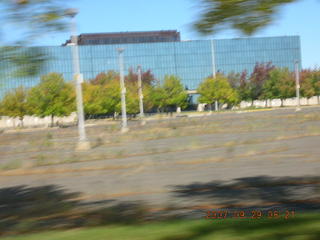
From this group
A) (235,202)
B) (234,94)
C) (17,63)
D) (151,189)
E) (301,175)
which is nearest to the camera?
(17,63)

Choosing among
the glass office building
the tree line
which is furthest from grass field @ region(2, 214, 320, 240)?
the glass office building

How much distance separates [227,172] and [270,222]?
6.98 meters

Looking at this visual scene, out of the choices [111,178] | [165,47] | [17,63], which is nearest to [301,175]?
[111,178]

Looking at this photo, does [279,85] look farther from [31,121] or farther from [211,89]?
[31,121]

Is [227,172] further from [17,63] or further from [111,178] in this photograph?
[17,63]

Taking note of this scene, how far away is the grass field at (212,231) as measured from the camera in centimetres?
541

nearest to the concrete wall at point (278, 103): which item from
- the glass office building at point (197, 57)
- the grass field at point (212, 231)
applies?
the glass office building at point (197, 57)

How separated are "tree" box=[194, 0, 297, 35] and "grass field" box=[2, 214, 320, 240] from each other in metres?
2.34

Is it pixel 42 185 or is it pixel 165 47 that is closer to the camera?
pixel 42 185

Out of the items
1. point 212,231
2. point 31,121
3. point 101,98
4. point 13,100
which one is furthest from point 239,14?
point 31,121

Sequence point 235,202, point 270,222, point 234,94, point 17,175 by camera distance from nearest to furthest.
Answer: point 270,222, point 235,202, point 17,175, point 234,94

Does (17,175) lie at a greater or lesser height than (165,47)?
lesser

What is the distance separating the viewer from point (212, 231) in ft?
19.0

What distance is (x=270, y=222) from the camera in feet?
19.8
